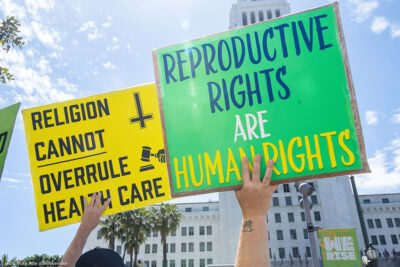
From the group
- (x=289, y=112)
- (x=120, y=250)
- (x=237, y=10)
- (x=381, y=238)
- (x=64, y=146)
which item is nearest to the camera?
(x=289, y=112)

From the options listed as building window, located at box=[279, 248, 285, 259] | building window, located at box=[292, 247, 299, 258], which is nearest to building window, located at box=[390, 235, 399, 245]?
building window, located at box=[292, 247, 299, 258]

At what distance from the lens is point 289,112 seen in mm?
2463

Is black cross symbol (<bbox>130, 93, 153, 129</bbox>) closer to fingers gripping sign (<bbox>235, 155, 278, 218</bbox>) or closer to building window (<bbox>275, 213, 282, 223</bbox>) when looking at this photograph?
fingers gripping sign (<bbox>235, 155, 278, 218</bbox>)

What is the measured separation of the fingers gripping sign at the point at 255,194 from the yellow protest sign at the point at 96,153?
46.7 inches

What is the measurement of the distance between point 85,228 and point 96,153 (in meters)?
0.85

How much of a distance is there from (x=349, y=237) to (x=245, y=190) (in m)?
18.4

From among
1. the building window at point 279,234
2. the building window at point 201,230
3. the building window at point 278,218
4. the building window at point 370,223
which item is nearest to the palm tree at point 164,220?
the building window at point 279,234

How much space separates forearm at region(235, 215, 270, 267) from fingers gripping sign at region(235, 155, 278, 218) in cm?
5

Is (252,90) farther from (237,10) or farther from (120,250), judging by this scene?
(237,10)

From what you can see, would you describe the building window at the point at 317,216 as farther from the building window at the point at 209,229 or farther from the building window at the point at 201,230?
the building window at the point at 201,230

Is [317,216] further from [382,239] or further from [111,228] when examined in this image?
[111,228]

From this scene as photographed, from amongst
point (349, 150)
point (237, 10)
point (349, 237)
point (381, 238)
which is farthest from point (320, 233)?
point (237, 10)

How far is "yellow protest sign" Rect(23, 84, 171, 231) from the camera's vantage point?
304cm

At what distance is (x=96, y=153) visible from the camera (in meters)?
3.20
